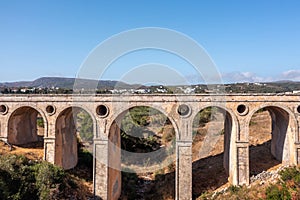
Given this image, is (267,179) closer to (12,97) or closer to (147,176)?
(147,176)

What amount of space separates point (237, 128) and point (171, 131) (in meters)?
16.5

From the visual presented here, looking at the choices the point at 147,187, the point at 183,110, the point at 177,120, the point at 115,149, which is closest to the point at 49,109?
the point at 115,149

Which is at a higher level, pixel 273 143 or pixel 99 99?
pixel 99 99

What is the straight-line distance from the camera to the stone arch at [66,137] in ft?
60.1

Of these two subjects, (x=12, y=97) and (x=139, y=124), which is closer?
(x=12, y=97)

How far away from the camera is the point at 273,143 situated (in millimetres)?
20828

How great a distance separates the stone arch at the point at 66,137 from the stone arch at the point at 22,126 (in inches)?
39.3

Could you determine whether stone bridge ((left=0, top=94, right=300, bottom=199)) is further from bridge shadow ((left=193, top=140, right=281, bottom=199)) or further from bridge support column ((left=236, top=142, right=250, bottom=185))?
bridge shadow ((left=193, top=140, right=281, bottom=199))

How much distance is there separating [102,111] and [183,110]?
5309 millimetres

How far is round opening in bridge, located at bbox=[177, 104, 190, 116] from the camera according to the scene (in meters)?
16.9

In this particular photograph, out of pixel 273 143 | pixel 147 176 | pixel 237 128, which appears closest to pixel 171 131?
pixel 147 176

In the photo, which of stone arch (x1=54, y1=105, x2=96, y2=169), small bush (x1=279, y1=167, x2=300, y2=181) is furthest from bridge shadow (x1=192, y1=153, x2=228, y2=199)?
stone arch (x1=54, y1=105, x2=96, y2=169)

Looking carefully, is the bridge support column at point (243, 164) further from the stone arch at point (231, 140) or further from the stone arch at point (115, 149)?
the stone arch at point (115, 149)

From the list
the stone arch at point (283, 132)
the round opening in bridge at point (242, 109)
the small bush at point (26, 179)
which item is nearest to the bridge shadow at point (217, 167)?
the stone arch at point (283, 132)
